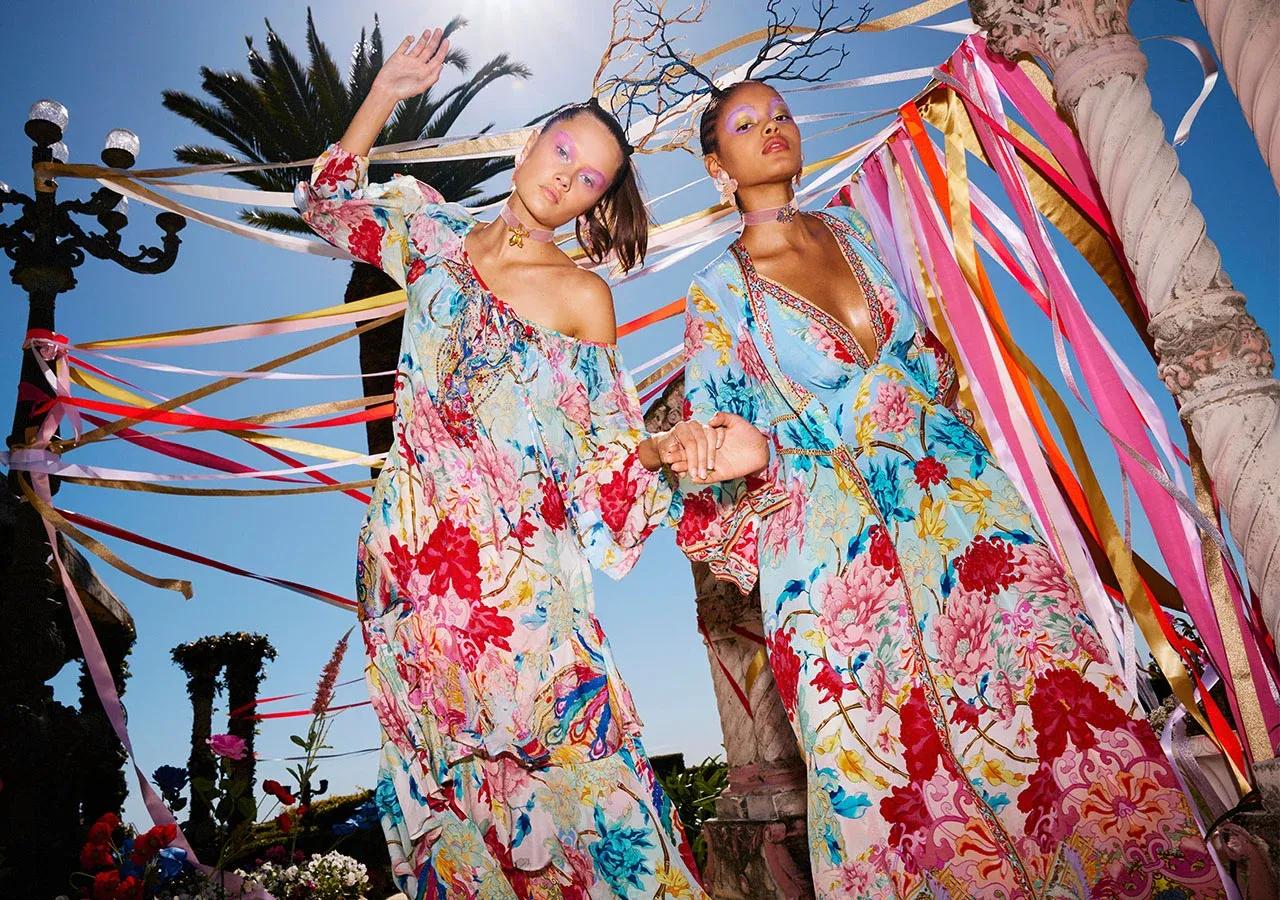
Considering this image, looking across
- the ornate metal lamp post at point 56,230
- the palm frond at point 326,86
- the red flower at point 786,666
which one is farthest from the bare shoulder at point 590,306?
the palm frond at point 326,86

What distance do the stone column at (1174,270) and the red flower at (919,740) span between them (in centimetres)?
72

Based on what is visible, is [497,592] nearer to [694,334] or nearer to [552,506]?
[552,506]

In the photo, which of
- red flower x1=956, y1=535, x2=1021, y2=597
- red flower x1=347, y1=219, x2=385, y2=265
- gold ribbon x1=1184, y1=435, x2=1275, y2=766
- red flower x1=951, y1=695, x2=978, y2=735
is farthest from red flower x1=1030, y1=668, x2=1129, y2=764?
red flower x1=347, y1=219, x2=385, y2=265

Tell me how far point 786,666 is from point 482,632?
0.76m

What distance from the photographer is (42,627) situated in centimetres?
429

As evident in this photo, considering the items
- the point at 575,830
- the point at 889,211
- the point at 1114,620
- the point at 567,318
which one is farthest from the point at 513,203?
the point at 1114,620

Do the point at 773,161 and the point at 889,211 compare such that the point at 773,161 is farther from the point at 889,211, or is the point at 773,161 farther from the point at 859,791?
the point at 859,791

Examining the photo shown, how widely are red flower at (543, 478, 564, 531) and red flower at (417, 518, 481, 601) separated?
218mm

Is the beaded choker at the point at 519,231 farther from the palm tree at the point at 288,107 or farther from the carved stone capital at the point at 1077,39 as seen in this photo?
the palm tree at the point at 288,107

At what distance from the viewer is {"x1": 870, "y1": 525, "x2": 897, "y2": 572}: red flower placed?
2188 millimetres

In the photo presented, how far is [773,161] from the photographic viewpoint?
9.25 ft

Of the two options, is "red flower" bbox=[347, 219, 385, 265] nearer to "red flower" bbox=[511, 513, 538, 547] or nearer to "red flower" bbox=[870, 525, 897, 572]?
"red flower" bbox=[511, 513, 538, 547]

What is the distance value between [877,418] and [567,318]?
93cm

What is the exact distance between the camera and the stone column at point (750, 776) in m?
3.11
